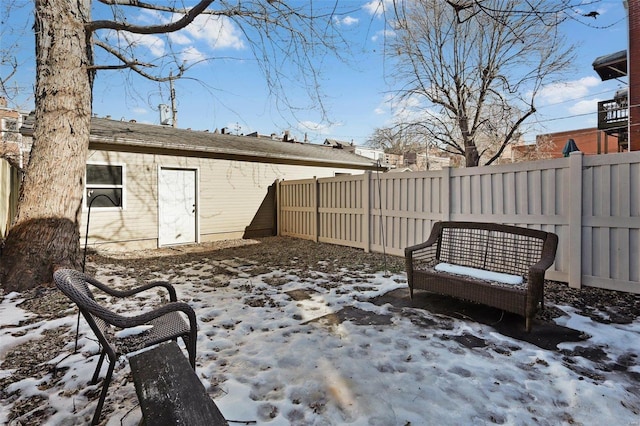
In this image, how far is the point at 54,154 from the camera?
4.57 meters

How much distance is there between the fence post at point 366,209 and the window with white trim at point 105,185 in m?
5.60

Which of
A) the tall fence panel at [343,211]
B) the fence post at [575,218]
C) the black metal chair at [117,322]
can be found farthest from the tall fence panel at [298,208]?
the black metal chair at [117,322]

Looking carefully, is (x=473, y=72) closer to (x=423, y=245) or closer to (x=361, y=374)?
(x=423, y=245)

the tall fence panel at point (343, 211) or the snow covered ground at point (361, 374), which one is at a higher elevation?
the tall fence panel at point (343, 211)

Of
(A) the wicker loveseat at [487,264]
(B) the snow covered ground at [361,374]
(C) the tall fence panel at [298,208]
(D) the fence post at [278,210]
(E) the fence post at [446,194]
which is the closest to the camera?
(B) the snow covered ground at [361,374]

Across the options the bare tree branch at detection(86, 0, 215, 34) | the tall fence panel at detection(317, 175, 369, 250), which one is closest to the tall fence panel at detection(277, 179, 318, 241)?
the tall fence panel at detection(317, 175, 369, 250)

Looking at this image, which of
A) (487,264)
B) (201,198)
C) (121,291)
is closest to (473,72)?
(487,264)

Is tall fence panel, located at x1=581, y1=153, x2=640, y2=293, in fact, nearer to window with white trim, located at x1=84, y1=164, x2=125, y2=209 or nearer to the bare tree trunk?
the bare tree trunk

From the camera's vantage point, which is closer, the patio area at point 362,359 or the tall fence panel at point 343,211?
the patio area at point 362,359

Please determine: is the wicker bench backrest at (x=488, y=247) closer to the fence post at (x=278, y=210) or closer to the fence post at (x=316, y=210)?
the fence post at (x=316, y=210)

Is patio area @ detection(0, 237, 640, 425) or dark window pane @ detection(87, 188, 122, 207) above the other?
dark window pane @ detection(87, 188, 122, 207)

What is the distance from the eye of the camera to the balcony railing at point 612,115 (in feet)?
37.4

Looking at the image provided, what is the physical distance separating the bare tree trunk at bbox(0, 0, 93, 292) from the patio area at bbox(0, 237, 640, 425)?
560mm

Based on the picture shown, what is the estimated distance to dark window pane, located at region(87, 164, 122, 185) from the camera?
736cm
